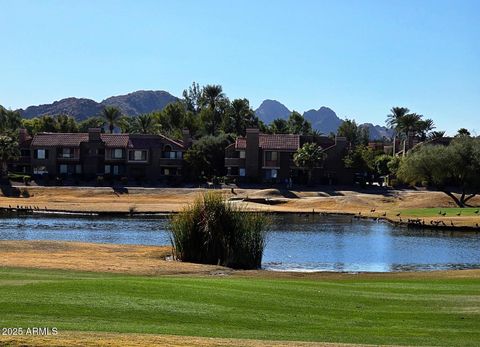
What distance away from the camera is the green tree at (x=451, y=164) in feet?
307

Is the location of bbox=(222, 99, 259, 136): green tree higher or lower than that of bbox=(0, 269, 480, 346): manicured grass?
higher

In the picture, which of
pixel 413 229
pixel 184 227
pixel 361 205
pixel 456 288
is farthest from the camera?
pixel 361 205

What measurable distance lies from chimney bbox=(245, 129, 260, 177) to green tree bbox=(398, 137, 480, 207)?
32.9 m

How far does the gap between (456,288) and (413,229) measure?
4551 centimetres

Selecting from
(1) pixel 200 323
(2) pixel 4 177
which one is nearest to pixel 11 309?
(1) pixel 200 323

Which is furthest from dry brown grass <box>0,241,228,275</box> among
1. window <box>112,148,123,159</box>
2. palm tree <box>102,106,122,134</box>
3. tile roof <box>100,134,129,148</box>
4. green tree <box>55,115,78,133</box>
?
palm tree <box>102,106,122,134</box>

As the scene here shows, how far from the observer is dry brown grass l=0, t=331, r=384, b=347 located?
529 inches

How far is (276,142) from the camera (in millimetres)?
127750

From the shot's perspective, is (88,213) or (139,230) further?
(88,213)

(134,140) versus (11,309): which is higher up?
(134,140)

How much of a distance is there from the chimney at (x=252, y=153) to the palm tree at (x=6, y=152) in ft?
136

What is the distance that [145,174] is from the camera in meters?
128

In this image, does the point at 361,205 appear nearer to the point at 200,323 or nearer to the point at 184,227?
the point at 184,227

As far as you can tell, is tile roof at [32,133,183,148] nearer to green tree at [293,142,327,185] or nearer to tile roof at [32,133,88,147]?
tile roof at [32,133,88,147]
